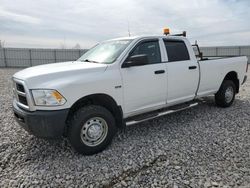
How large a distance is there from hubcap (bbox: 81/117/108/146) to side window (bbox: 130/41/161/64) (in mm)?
1496

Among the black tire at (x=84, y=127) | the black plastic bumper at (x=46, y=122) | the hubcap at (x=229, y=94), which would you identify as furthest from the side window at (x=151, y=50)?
the hubcap at (x=229, y=94)

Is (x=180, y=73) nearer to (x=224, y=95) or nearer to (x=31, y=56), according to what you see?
(x=224, y=95)

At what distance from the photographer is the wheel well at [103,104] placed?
336 cm

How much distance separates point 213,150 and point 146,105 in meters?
1.42

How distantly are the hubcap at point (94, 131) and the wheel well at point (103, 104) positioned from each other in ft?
0.94

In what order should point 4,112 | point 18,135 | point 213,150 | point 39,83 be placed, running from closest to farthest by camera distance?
point 39,83 → point 213,150 → point 18,135 → point 4,112

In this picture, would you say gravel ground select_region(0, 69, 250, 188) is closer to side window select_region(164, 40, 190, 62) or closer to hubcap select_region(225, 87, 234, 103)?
hubcap select_region(225, 87, 234, 103)

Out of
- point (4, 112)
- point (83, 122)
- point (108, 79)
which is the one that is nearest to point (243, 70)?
point (108, 79)

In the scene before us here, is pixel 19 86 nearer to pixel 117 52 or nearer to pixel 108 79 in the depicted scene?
pixel 108 79

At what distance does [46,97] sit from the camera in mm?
2992

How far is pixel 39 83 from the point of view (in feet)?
9.96

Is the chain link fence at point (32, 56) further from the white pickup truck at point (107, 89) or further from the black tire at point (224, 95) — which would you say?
the white pickup truck at point (107, 89)

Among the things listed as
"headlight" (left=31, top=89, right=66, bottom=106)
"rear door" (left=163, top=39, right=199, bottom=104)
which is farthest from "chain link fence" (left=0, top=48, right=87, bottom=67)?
"headlight" (left=31, top=89, right=66, bottom=106)

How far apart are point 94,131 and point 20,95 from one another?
1302 mm
